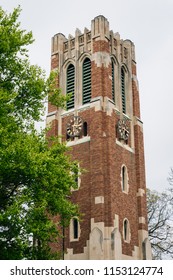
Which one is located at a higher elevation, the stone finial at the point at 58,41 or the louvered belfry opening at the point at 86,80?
the stone finial at the point at 58,41

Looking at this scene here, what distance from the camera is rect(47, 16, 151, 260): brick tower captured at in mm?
29250

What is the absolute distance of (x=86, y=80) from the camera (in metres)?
34.7

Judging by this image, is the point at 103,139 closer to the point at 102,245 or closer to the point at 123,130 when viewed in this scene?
the point at 123,130

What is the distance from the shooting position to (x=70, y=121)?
33844mm

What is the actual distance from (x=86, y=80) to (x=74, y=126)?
4.00 m

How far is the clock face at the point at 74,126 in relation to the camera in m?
32.7

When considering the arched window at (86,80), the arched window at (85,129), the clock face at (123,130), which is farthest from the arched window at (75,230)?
the arched window at (86,80)

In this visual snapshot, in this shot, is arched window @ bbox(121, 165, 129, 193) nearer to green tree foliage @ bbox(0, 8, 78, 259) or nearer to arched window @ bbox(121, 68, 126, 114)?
arched window @ bbox(121, 68, 126, 114)

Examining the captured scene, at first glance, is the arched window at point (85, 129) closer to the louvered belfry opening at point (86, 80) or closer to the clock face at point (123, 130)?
the louvered belfry opening at point (86, 80)

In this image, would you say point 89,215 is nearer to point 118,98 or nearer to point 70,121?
point 70,121

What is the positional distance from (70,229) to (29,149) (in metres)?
15.7

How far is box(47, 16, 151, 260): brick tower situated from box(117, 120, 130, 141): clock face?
0.08 metres

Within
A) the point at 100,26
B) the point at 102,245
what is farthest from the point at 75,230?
the point at 100,26
